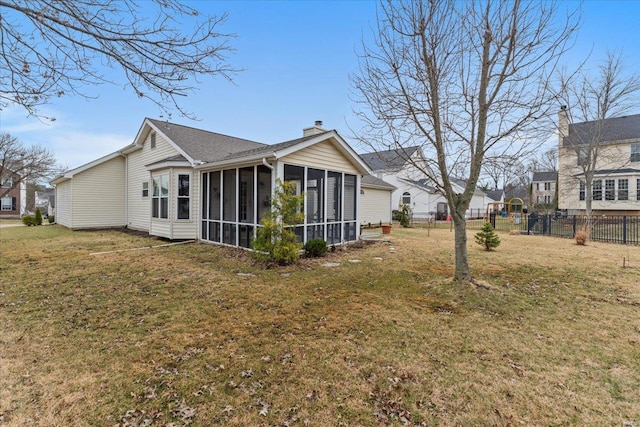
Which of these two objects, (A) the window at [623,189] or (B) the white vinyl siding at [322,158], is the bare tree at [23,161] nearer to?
(B) the white vinyl siding at [322,158]

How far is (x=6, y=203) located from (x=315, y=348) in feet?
183

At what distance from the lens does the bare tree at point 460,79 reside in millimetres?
5172

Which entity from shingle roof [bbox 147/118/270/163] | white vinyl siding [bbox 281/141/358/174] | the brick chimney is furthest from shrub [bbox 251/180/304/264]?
the brick chimney

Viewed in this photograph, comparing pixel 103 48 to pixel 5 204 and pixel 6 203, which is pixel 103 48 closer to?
pixel 6 203

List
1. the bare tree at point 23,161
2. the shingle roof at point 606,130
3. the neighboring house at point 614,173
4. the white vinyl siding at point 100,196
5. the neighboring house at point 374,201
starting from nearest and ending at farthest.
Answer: the white vinyl siding at point 100,196 < the shingle roof at point 606,130 < the neighboring house at point 374,201 < the neighboring house at point 614,173 < the bare tree at point 23,161

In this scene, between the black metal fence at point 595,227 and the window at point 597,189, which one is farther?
the window at point 597,189

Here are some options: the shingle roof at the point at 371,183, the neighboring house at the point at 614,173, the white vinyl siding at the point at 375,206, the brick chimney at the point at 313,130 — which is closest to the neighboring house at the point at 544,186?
the neighboring house at the point at 614,173

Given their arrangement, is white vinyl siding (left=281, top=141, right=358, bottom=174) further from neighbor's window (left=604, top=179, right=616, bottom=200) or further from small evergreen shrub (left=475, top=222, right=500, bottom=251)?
neighbor's window (left=604, top=179, right=616, bottom=200)

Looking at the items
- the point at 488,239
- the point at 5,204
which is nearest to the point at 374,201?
the point at 488,239

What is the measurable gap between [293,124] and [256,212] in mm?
9276

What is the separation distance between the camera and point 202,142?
548 inches

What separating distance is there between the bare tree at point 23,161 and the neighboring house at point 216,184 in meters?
18.3

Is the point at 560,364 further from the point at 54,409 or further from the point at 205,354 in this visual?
the point at 54,409

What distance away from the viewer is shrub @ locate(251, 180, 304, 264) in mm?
7652
